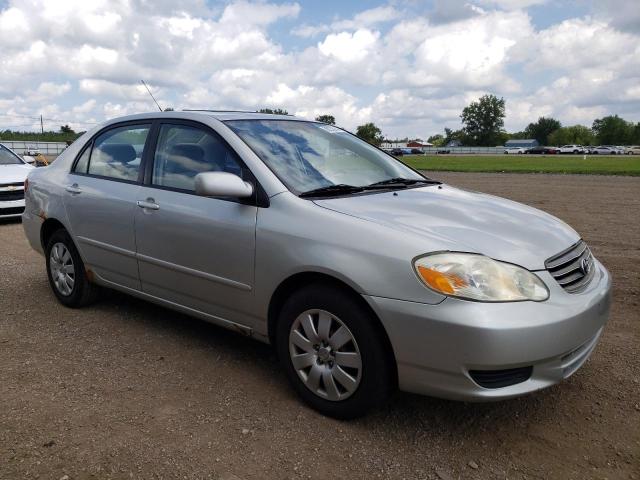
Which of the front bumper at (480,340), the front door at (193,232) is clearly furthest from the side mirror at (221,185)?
the front bumper at (480,340)

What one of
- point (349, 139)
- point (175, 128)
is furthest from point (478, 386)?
point (175, 128)

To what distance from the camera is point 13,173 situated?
1002cm

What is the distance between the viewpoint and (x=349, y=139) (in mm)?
4500

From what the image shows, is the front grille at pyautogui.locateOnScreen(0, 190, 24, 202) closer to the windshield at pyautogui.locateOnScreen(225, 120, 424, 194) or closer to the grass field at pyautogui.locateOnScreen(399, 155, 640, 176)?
the windshield at pyautogui.locateOnScreen(225, 120, 424, 194)

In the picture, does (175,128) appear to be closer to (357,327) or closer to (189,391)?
(189,391)

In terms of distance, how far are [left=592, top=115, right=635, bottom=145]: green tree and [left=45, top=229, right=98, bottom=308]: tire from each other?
135869 millimetres

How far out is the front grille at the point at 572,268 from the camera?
2.92 metres

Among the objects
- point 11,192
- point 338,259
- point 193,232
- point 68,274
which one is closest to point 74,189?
point 68,274

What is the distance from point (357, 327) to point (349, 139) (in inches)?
80.2

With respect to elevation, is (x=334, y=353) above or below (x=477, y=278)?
below

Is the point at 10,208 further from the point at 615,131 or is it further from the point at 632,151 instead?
the point at 615,131

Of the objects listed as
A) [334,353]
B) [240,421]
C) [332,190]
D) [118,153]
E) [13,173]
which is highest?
[118,153]

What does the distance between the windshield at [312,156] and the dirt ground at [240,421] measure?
51.2 inches

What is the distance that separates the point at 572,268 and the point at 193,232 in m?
2.22
